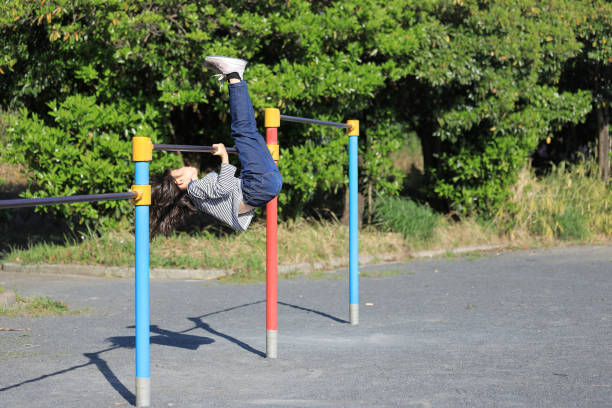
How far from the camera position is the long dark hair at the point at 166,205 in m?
5.29

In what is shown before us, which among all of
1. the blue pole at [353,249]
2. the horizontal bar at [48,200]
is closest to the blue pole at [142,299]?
A: the horizontal bar at [48,200]

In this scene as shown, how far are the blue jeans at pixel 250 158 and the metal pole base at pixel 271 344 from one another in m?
1.03

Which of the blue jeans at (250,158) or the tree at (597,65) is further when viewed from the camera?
the tree at (597,65)

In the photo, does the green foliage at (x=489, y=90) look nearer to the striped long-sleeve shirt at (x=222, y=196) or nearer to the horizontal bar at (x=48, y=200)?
the striped long-sleeve shirt at (x=222, y=196)

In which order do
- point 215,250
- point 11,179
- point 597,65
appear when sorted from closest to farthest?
point 215,250 < point 597,65 < point 11,179

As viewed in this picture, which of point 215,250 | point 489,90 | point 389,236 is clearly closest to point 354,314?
point 215,250

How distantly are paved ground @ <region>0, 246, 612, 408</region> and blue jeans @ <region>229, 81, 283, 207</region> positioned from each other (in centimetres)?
120

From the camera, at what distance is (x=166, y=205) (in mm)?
5316

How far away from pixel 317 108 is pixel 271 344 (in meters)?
5.86

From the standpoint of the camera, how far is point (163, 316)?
731cm

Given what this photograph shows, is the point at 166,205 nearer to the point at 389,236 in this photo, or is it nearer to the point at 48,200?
the point at 48,200

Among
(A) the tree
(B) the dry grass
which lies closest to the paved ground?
(A) the tree

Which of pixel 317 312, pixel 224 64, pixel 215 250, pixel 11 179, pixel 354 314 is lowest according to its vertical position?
pixel 317 312

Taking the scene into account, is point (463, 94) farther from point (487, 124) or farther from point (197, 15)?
point (197, 15)
